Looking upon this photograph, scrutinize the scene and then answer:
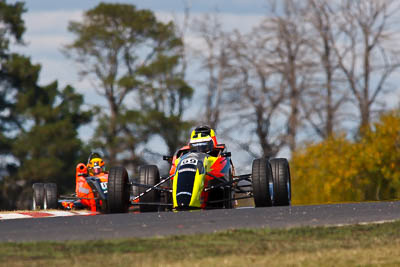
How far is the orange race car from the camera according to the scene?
21797 mm

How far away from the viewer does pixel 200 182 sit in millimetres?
15656

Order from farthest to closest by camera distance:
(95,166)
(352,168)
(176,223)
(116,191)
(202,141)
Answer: (352,168) → (95,166) → (202,141) → (116,191) → (176,223)

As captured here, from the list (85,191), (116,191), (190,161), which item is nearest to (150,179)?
(116,191)

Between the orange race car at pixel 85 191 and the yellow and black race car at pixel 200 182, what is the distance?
3.31 m

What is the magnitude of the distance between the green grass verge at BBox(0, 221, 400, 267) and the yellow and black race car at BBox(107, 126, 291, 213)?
563 centimetres

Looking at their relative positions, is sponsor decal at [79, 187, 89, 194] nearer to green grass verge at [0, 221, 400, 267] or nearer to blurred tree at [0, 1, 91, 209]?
green grass verge at [0, 221, 400, 267]

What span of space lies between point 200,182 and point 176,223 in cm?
444

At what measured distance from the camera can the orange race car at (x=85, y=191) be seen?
71.5 ft

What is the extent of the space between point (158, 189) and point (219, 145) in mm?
1829

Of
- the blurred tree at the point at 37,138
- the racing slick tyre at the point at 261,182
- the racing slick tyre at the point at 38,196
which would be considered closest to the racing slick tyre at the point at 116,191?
the racing slick tyre at the point at 261,182

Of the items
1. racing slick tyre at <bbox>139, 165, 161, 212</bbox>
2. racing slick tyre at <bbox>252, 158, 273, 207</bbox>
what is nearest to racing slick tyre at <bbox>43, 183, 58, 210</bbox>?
racing slick tyre at <bbox>139, 165, 161, 212</bbox>

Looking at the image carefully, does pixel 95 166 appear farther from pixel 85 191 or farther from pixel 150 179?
pixel 150 179

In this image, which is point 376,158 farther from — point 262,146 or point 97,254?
point 97,254

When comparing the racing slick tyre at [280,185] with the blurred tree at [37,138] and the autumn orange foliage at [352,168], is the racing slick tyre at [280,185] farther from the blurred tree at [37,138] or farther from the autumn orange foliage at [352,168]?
the blurred tree at [37,138]
